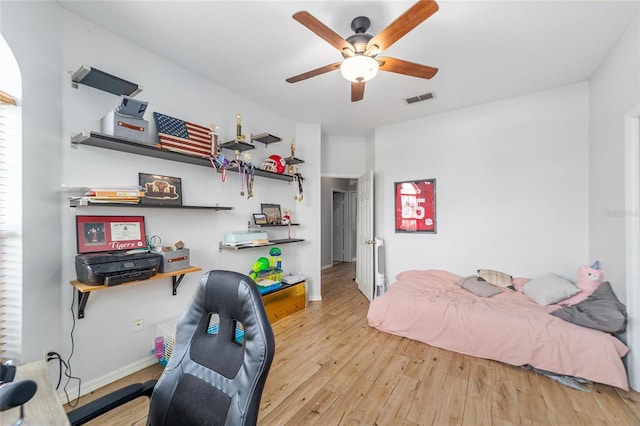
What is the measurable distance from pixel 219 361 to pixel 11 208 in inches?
65.9

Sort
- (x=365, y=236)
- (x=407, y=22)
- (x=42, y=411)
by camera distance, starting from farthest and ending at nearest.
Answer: (x=365, y=236) < (x=407, y=22) < (x=42, y=411)

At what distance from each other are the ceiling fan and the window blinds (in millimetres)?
1806

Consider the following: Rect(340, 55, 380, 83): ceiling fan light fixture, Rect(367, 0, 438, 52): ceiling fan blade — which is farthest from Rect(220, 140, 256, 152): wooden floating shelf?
Rect(367, 0, 438, 52): ceiling fan blade

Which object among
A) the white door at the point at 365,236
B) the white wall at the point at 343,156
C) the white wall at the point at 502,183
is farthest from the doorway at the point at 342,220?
the white wall at the point at 502,183

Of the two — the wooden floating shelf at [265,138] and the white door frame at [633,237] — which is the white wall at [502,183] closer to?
the white door frame at [633,237]

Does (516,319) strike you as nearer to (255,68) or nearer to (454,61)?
(454,61)

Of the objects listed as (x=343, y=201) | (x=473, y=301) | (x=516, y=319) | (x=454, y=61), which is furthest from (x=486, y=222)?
(x=343, y=201)

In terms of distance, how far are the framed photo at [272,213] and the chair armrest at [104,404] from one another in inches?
93.9

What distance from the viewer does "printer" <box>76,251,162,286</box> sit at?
1.65 metres

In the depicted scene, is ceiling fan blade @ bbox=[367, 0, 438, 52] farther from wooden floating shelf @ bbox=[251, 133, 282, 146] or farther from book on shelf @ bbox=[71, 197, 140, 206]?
book on shelf @ bbox=[71, 197, 140, 206]

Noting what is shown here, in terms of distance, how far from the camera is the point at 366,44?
1729 millimetres

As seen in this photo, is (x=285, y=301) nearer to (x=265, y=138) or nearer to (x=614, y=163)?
(x=265, y=138)

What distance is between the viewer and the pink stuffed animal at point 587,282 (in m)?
2.38

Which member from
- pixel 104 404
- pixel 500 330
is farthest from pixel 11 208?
pixel 500 330
